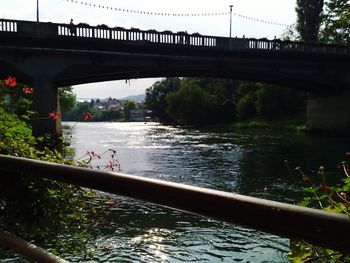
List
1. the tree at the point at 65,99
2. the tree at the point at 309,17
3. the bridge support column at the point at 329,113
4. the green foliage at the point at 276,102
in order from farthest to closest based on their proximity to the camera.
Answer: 1. the tree at the point at 65,99
2. the green foliage at the point at 276,102
3. the tree at the point at 309,17
4. the bridge support column at the point at 329,113

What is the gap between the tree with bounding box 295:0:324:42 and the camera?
63875 mm

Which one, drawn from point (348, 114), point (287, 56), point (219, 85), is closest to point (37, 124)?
point (287, 56)

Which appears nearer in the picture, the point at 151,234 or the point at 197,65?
the point at 151,234

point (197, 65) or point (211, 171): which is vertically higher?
point (197, 65)

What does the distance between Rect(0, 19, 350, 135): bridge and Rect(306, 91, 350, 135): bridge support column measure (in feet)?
8.23

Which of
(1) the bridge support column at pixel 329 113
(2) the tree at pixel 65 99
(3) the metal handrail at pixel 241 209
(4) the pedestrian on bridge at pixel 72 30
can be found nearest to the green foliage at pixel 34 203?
(3) the metal handrail at pixel 241 209

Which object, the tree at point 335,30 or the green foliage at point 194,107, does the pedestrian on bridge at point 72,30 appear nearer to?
the tree at point 335,30

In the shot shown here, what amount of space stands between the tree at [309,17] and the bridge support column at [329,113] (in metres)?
16.8

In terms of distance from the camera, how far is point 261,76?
3809 cm

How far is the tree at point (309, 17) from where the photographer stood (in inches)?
2515

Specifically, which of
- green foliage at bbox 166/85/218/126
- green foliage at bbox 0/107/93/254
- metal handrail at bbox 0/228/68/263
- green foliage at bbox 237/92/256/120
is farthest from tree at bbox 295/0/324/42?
metal handrail at bbox 0/228/68/263

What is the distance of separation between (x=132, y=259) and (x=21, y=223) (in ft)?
16.6

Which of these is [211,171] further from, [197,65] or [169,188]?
[169,188]

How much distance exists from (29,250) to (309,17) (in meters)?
67.3
